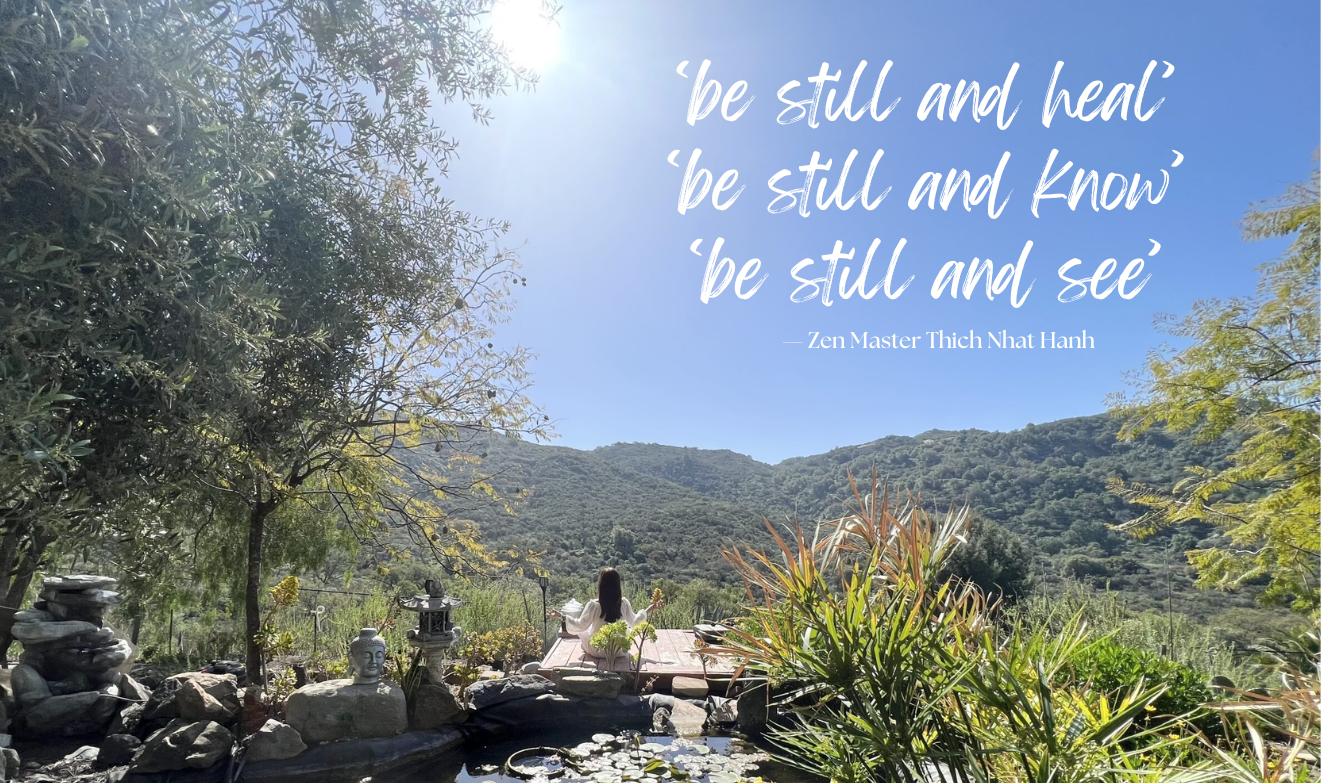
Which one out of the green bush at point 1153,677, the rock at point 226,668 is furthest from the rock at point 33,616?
the green bush at point 1153,677

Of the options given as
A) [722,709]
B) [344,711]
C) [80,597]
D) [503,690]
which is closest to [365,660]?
[344,711]

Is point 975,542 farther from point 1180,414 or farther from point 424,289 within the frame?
point 424,289

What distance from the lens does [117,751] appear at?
4.73 m

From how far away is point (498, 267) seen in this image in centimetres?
640

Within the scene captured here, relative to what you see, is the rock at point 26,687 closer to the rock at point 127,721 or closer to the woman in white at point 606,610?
the rock at point 127,721

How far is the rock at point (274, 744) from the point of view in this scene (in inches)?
183

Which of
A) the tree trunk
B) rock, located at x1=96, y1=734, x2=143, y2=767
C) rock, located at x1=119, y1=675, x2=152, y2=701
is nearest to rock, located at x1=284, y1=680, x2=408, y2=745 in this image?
the tree trunk

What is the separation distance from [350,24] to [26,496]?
2.72 metres

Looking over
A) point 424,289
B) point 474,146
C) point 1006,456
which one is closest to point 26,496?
point 424,289

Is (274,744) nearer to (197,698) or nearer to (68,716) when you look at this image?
(197,698)

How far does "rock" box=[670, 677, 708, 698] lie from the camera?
700cm

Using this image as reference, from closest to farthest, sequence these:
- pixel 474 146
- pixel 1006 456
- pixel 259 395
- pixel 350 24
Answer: pixel 350 24, pixel 259 395, pixel 474 146, pixel 1006 456

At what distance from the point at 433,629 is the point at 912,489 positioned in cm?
951

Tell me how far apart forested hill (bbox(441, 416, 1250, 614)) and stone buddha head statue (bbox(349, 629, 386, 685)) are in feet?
29.8
